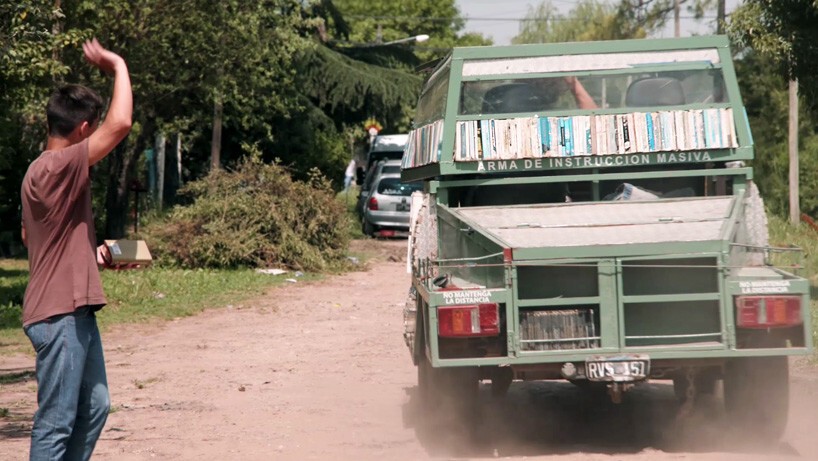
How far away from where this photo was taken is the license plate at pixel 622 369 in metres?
6.48

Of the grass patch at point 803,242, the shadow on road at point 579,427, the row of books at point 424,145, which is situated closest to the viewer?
the shadow on road at point 579,427

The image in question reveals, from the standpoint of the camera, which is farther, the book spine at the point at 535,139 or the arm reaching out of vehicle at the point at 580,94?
the arm reaching out of vehicle at the point at 580,94

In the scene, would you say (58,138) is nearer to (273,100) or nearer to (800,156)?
(273,100)

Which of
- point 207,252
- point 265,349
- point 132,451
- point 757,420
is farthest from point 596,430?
point 207,252

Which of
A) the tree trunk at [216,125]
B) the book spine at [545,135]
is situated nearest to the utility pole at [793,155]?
the tree trunk at [216,125]

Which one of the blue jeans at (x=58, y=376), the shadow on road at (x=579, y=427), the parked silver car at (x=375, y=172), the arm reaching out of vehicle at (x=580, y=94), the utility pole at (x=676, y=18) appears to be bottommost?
the shadow on road at (x=579, y=427)

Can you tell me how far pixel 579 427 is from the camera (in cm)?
795

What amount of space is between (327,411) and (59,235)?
3967 mm

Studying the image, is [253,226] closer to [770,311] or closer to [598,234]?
[598,234]

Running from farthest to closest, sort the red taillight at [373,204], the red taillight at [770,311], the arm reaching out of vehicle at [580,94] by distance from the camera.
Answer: the red taillight at [373,204], the arm reaching out of vehicle at [580,94], the red taillight at [770,311]

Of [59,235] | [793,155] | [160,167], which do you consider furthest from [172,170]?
[59,235]

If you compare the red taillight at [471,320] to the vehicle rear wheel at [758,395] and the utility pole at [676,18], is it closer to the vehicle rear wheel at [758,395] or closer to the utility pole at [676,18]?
the vehicle rear wheel at [758,395]

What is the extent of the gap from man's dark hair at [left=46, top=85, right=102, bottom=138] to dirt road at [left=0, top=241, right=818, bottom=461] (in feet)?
8.79

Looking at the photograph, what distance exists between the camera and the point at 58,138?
5004 millimetres
